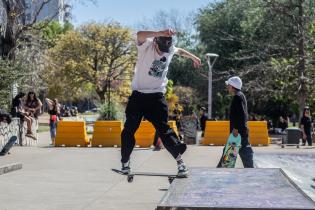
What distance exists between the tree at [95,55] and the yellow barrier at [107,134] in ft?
97.1

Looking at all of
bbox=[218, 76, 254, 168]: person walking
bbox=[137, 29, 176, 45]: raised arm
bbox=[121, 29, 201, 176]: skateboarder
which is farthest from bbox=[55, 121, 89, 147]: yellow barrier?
bbox=[137, 29, 176, 45]: raised arm

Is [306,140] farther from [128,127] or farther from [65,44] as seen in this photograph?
[65,44]

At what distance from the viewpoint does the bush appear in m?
27.4

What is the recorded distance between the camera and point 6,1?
2166 cm

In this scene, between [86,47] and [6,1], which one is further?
[86,47]

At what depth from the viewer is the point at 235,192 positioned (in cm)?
541

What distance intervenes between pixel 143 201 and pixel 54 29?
78448 millimetres

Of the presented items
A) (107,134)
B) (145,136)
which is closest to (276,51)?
(145,136)

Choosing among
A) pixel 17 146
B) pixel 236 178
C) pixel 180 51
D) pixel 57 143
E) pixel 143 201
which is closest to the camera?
pixel 236 178

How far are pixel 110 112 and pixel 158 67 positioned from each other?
2049 centimetres

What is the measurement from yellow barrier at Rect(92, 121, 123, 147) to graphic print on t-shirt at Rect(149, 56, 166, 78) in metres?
13.1

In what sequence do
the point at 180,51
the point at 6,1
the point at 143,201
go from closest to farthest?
the point at 180,51
the point at 143,201
the point at 6,1

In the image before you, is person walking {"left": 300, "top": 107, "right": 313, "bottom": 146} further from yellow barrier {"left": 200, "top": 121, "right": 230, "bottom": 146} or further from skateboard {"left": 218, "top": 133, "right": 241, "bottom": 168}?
skateboard {"left": 218, "top": 133, "right": 241, "bottom": 168}

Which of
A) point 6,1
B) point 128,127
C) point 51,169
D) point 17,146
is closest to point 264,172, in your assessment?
point 128,127
